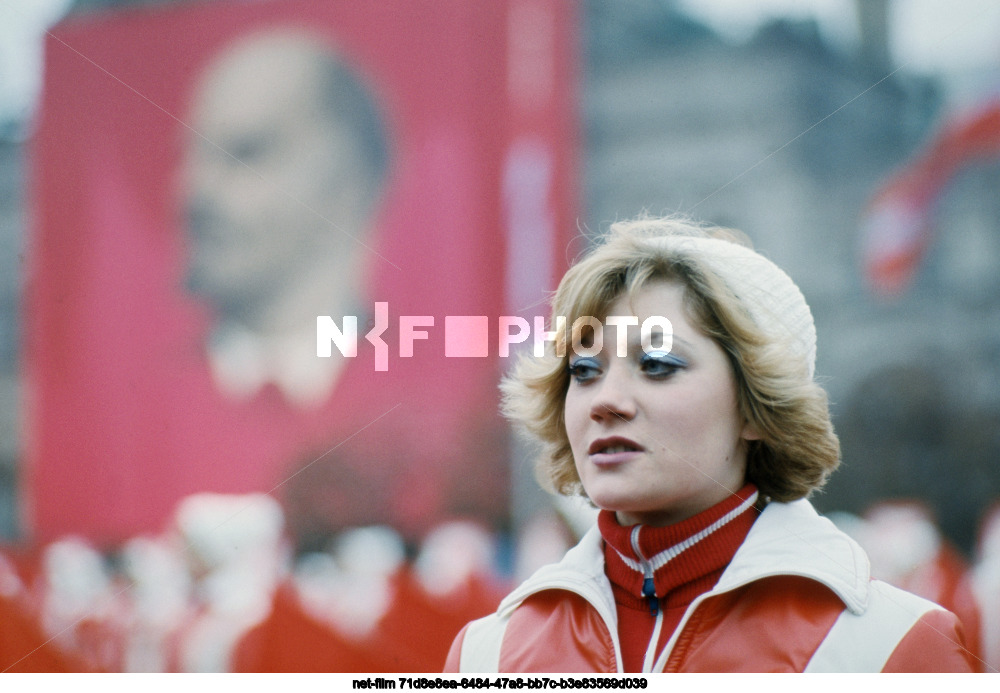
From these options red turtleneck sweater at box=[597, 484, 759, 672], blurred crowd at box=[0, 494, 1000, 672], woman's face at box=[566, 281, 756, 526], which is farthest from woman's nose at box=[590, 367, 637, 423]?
blurred crowd at box=[0, 494, 1000, 672]

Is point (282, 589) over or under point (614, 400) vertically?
under

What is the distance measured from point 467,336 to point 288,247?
0.44m

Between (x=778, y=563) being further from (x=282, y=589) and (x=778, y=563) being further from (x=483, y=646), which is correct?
(x=282, y=589)

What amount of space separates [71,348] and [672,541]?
1.58m

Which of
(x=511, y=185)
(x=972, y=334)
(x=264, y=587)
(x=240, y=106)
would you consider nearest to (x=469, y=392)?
(x=511, y=185)

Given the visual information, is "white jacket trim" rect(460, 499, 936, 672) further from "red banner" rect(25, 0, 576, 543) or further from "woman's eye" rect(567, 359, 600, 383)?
"red banner" rect(25, 0, 576, 543)

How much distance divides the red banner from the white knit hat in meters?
0.80

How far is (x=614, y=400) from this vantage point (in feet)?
3.76

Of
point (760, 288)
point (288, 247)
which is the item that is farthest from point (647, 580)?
point (288, 247)

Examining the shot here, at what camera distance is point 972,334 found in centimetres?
180

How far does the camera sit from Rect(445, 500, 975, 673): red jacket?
1.02m

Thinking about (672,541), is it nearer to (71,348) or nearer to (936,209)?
(936,209)

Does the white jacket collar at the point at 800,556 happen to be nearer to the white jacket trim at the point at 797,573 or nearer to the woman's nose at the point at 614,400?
the white jacket trim at the point at 797,573

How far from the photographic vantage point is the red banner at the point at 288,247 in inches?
78.8
